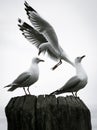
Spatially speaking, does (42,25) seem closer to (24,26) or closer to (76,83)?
(24,26)

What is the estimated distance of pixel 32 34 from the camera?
38.8 ft

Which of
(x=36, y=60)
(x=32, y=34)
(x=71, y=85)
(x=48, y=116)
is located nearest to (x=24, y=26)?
(x=32, y=34)

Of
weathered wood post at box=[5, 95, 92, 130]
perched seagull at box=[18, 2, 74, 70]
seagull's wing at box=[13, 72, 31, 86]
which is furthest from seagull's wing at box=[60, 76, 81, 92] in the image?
weathered wood post at box=[5, 95, 92, 130]

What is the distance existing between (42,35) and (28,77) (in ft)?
6.74

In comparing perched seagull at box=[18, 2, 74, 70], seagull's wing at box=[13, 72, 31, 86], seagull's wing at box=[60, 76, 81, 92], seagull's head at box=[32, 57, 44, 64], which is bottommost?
seagull's wing at box=[60, 76, 81, 92]

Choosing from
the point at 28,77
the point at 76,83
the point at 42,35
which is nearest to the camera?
the point at 76,83

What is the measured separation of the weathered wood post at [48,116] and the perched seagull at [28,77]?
4953mm

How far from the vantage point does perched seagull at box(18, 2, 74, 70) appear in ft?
34.4

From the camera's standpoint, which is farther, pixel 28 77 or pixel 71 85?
pixel 28 77

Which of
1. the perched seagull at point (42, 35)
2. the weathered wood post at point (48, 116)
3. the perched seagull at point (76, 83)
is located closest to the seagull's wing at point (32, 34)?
the perched seagull at point (42, 35)

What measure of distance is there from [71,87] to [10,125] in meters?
5.25

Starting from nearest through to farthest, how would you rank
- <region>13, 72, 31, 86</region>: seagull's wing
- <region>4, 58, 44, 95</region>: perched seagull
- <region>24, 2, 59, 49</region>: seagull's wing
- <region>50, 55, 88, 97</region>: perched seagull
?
<region>50, 55, 88, 97</region>: perched seagull
<region>4, 58, 44, 95</region>: perched seagull
<region>13, 72, 31, 86</region>: seagull's wing
<region>24, 2, 59, 49</region>: seagull's wing

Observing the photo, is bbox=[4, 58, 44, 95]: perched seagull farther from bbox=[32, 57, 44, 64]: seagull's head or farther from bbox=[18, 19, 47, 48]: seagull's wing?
bbox=[18, 19, 47, 48]: seagull's wing

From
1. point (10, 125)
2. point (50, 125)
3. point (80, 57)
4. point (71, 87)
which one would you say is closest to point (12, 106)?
point (10, 125)
